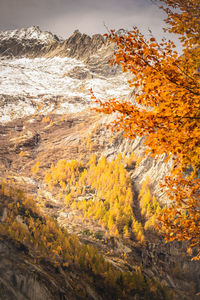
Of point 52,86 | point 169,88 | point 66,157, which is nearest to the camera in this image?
point 169,88

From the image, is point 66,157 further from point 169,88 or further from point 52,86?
point 52,86

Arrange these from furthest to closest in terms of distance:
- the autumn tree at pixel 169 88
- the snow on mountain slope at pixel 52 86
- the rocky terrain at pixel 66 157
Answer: the snow on mountain slope at pixel 52 86 → the rocky terrain at pixel 66 157 → the autumn tree at pixel 169 88

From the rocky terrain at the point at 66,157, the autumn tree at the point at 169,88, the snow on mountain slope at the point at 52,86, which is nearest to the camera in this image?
the autumn tree at the point at 169,88

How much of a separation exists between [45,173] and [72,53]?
147 metres

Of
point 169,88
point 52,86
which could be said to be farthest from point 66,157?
point 52,86

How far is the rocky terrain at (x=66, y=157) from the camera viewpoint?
14.9 meters

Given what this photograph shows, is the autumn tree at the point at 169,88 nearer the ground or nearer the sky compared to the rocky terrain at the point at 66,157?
nearer the sky

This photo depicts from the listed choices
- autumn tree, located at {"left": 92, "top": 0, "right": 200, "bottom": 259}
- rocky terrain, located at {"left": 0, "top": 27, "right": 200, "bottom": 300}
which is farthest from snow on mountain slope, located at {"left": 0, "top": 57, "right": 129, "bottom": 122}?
autumn tree, located at {"left": 92, "top": 0, "right": 200, "bottom": 259}

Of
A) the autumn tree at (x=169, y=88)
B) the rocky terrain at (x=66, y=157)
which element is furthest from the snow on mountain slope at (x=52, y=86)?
the autumn tree at (x=169, y=88)

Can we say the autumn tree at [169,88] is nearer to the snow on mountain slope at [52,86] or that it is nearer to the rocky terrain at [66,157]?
the rocky terrain at [66,157]

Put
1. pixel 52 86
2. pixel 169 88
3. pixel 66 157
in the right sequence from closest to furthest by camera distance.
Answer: pixel 169 88 < pixel 66 157 < pixel 52 86

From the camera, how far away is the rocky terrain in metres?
14.9

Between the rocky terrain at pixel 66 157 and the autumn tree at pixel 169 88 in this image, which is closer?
the autumn tree at pixel 169 88

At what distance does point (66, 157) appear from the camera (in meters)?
60.8
